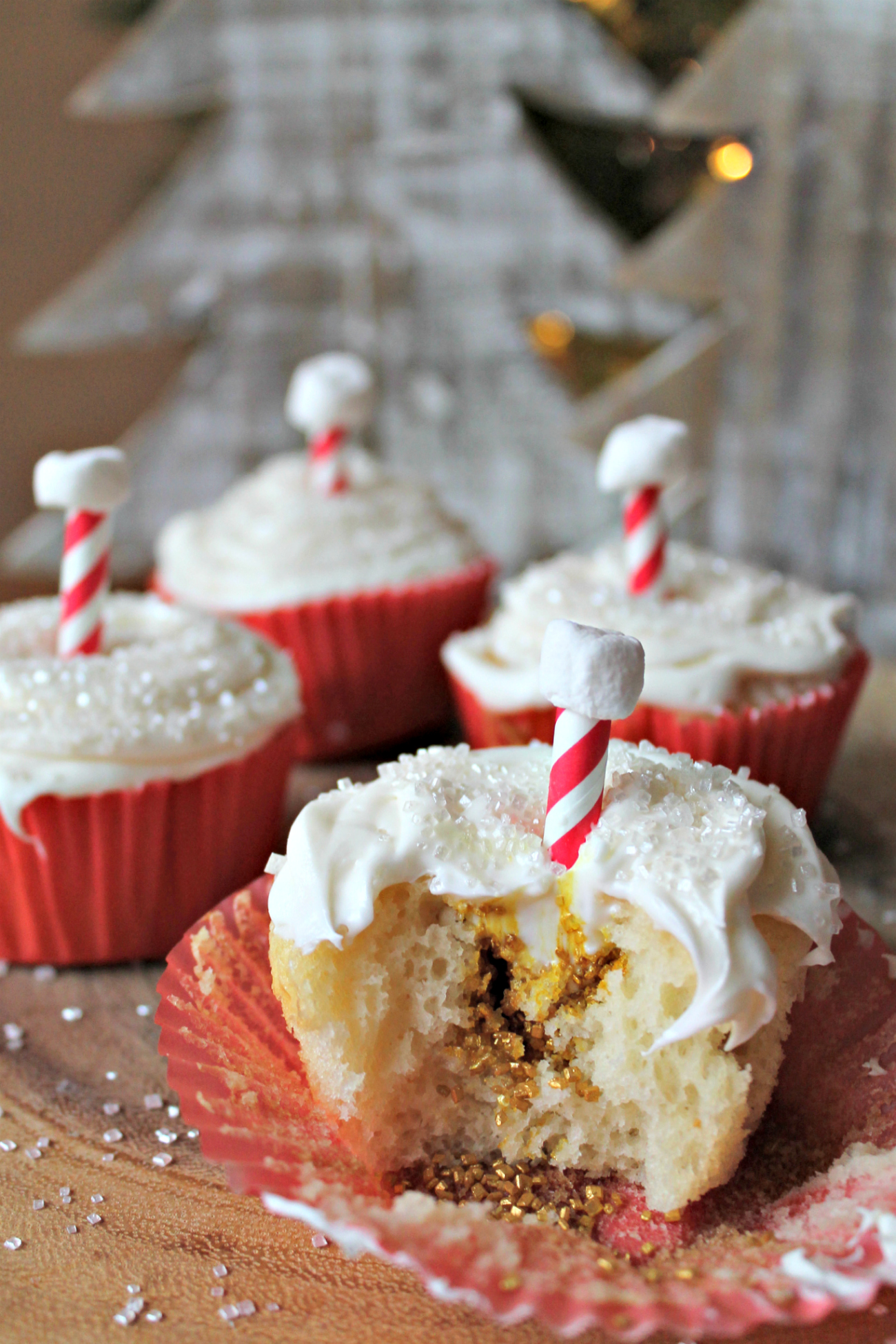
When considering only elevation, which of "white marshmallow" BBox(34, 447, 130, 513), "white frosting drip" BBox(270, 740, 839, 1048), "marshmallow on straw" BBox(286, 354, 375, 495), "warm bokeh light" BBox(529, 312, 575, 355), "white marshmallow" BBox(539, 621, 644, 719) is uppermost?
"white marshmallow" BBox(539, 621, 644, 719)

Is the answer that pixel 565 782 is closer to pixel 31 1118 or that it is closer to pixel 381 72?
pixel 31 1118

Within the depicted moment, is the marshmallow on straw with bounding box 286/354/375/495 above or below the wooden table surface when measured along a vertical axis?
above

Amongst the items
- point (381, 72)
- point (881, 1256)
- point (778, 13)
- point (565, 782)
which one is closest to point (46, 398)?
point (381, 72)

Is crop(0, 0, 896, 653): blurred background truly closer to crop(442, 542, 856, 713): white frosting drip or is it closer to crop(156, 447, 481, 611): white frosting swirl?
crop(156, 447, 481, 611): white frosting swirl

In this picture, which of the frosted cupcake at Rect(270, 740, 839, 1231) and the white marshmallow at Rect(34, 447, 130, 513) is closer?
the frosted cupcake at Rect(270, 740, 839, 1231)

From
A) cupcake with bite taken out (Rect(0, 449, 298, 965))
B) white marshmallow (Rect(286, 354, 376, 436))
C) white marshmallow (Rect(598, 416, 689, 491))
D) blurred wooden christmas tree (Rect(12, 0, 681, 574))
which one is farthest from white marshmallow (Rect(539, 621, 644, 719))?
blurred wooden christmas tree (Rect(12, 0, 681, 574))

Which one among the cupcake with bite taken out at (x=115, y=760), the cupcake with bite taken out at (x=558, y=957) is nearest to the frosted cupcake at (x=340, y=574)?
the cupcake with bite taken out at (x=115, y=760)
